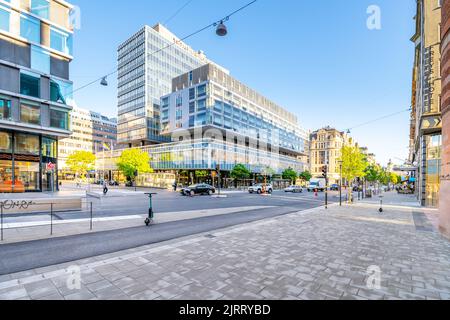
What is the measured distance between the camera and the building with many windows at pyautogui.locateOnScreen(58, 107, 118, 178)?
3647 inches

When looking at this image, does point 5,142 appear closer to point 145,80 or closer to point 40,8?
point 40,8

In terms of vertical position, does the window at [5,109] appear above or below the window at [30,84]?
below

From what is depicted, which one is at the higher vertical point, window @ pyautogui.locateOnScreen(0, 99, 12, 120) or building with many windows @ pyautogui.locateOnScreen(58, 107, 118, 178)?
building with many windows @ pyautogui.locateOnScreen(58, 107, 118, 178)

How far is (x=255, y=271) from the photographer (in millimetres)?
5004

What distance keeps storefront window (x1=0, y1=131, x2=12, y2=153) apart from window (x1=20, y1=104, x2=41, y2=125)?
2.54 metres

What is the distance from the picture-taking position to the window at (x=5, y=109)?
2356cm

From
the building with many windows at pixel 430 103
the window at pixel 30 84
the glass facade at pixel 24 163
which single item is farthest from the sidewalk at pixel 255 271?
the window at pixel 30 84

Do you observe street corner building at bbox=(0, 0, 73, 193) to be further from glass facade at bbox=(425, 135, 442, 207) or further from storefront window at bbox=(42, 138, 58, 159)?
glass facade at bbox=(425, 135, 442, 207)

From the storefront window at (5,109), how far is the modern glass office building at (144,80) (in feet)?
145

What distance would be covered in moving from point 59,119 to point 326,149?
91002 mm

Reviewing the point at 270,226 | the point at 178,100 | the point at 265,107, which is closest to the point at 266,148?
the point at 265,107

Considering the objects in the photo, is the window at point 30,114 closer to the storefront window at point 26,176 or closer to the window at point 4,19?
the storefront window at point 26,176

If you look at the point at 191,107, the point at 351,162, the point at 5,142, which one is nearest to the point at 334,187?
the point at 351,162

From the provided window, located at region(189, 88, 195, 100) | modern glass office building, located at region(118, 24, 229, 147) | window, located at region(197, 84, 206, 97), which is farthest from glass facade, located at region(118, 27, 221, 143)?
window, located at region(197, 84, 206, 97)
